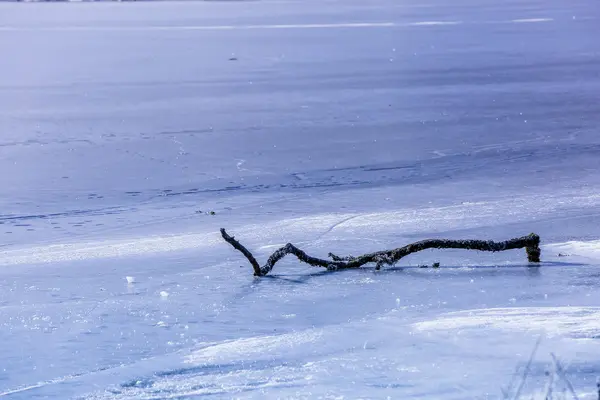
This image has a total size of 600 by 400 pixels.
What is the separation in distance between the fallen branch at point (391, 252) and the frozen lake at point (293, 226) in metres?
0.08

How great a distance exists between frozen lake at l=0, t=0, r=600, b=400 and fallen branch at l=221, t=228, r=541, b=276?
0.25 ft

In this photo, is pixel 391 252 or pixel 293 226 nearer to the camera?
pixel 391 252

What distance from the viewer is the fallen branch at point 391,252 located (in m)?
4.77

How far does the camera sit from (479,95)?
12930 mm

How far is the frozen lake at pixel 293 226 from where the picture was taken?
142 inches

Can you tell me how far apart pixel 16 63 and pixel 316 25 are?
40.6 feet

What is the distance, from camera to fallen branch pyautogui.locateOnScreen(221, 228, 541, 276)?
15.6ft

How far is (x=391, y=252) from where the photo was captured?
4.99 meters

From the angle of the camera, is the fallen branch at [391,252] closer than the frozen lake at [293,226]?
No

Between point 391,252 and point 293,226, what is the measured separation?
1272mm

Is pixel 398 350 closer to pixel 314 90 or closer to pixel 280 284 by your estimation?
pixel 280 284

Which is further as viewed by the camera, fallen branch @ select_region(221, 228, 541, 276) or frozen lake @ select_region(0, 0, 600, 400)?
fallen branch @ select_region(221, 228, 541, 276)

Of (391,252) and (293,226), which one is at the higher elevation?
(293,226)

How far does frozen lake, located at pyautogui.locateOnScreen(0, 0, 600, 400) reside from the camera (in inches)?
142
